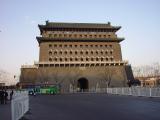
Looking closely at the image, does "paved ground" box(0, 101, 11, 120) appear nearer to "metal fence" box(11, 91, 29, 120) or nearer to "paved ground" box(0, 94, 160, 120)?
"paved ground" box(0, 94, 160, 120)

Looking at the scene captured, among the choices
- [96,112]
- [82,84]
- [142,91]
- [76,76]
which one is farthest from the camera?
[82,84]

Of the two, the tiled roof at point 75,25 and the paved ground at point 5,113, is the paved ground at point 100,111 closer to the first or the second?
the paved ground at point 5,113

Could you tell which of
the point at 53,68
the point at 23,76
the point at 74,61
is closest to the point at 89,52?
the point at 74,61

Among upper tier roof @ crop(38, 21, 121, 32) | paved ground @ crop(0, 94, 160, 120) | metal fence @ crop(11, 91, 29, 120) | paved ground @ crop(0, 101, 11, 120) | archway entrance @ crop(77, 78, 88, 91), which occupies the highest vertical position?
upper tier roof @ crop(38, 21, 121, 32)

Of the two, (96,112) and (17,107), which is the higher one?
(17,107)

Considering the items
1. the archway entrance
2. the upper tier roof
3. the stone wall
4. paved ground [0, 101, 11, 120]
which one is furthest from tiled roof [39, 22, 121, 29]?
paved ground [0, 101, 11, 120]

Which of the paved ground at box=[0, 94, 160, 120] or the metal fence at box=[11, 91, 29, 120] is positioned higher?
the metal fence at box=[11, 91, 29, 120]

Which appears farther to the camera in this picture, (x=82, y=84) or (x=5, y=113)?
(x=82, y=84)

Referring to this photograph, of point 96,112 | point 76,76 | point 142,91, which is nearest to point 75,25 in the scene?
point 76,76

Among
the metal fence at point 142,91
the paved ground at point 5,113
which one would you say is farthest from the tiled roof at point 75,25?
the paved ground at point 5,113

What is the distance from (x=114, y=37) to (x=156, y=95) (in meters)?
50.5

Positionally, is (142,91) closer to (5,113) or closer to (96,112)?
(96,112)

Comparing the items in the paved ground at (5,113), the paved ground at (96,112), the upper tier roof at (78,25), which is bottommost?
the paved ground at (5,113)

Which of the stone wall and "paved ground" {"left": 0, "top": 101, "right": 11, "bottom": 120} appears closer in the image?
"paved ground" {"left": 0, "top": 101, "right": 11, "bottom": 120}
